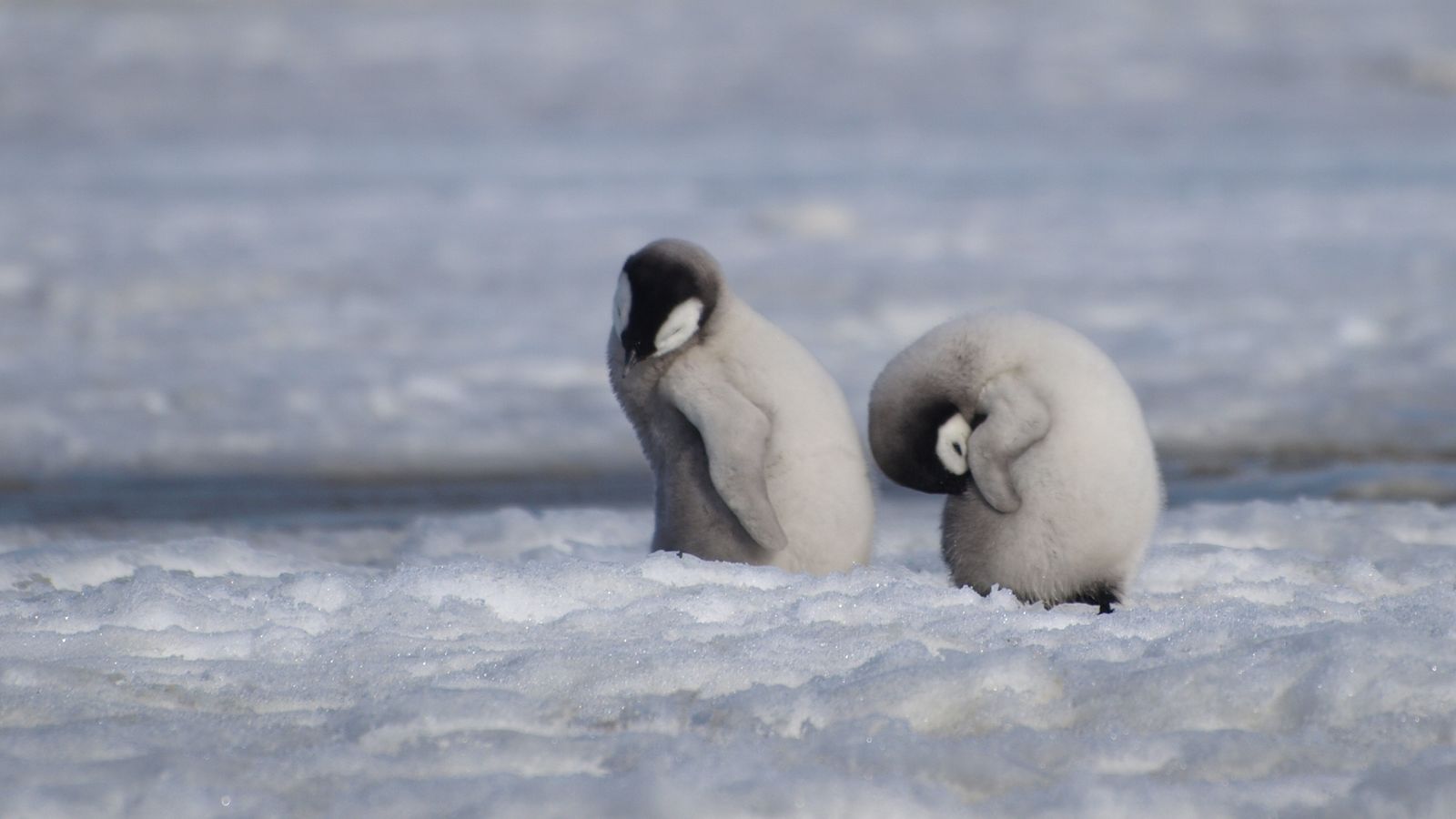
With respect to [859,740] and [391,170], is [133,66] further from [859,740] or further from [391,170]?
[859,740]

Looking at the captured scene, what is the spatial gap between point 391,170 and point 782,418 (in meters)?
13.3

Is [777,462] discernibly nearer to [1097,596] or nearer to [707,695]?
[1097,596]

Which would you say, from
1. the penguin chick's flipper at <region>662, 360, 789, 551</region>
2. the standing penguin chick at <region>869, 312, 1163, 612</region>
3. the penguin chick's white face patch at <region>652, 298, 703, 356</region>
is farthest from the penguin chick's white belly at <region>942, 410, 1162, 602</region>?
the penguin chick's white face patch at <region>652, 298, 703, 356</region>

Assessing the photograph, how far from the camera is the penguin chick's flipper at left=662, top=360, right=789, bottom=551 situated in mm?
2957

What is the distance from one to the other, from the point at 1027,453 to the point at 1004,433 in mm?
57

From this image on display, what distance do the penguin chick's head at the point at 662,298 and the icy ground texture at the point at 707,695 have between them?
1.42ft

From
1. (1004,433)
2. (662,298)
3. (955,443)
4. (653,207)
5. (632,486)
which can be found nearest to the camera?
(1004,433)

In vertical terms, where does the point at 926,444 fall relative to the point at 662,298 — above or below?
below

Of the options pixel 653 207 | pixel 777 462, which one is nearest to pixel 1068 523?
pixel 777 462

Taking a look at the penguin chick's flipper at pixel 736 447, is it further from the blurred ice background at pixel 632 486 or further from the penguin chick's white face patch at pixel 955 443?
the penguin chick's white face patch at pixel 955 443

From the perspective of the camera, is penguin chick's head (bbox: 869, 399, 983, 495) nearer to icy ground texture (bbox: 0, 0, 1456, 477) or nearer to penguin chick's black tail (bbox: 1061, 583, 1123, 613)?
penguin chick's black tail (bbox: 1061, 583, 1123, 613)

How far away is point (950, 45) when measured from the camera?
81.1ft

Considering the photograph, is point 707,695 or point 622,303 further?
point 622,303

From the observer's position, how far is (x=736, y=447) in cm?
299
